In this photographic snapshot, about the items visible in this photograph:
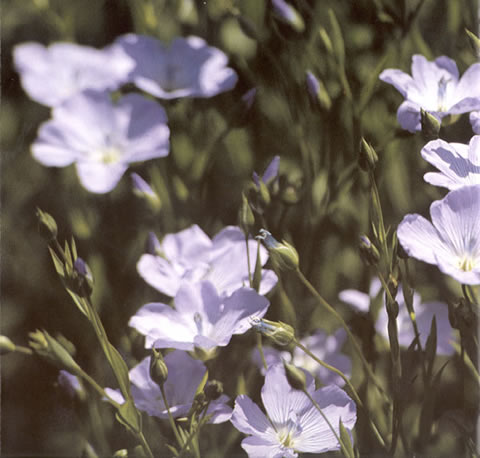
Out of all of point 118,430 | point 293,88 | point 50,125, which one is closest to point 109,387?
point 118,430

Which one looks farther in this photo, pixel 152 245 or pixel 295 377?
pixel 152 245

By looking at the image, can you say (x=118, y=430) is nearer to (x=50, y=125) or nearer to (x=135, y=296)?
(x=135, y=296)

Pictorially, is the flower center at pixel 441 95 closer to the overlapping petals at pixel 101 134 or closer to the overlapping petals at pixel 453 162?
the overlapping petals at pixel 453 162

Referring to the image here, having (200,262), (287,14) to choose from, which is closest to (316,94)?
(287,14)

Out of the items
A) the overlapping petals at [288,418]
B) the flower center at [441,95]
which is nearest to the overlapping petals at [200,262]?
the overlapping petals at [288,418]

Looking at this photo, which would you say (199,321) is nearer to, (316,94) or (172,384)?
(172,384)

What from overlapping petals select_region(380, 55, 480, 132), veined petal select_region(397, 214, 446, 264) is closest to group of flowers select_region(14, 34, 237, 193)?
overlapping petals select_region(380, 55, 480, 132)
